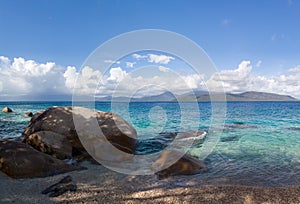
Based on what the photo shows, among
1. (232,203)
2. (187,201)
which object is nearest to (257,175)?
(232,203)

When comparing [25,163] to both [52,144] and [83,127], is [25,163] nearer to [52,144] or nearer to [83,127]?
[52,144]

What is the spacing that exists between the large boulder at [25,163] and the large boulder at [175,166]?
2.67 meters

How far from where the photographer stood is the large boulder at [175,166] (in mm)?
6539

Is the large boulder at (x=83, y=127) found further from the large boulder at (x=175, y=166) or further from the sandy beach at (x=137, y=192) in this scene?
the sandy beach at (x=137, y=192)

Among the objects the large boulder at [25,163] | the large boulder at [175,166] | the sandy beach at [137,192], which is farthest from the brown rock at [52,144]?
the large boulder at [175,166]

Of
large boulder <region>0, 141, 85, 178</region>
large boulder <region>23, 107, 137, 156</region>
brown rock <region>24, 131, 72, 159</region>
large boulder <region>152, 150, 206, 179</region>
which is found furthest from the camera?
large boulder <region>23, 107, 137, 156</region>

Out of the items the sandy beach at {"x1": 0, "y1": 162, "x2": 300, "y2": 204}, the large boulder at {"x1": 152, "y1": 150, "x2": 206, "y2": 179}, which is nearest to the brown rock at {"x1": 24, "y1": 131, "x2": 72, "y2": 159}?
the sandy beach at {"x1": 0, "y1": 162, "x2": 300, "y2": 204}

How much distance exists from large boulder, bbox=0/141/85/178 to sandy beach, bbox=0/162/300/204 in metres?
0.24

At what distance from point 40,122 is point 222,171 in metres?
8.01

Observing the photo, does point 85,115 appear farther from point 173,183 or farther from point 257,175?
point 257,175

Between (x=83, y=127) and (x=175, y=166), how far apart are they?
4.77m

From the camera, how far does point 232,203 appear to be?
451 cm

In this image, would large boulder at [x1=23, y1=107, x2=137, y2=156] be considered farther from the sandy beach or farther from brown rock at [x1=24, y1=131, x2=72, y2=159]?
the sandy beach

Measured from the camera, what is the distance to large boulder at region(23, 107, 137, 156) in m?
9.40
